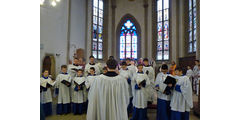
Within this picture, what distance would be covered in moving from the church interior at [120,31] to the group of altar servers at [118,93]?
333 centimetres

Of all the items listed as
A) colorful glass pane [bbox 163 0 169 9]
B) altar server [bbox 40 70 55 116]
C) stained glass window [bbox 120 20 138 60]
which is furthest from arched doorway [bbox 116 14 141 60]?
altar server [bbox 40 70 55 116]

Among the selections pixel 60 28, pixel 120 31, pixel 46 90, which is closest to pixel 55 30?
pixel 60 28

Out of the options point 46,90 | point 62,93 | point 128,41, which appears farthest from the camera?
point 128,41

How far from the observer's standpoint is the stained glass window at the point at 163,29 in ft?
45.6

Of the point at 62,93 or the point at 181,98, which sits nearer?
the point at 181,98

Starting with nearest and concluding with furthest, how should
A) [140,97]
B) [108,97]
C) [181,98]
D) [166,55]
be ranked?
1. [108,97]
2. [181,98]
3. [140,97]
4. [166,55]

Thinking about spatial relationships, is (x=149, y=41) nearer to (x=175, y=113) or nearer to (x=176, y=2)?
(x=176, y=2)

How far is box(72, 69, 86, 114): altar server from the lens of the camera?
17.3ft

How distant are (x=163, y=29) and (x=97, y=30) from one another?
5.94m

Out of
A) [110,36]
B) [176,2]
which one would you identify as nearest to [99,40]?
[110,36]

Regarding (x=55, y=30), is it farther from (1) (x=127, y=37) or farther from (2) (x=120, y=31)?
(1) (x=127, y=37)

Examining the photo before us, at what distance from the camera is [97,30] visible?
46.6 ft

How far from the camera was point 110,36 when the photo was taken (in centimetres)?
1508

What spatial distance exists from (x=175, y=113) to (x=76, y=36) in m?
9.34
